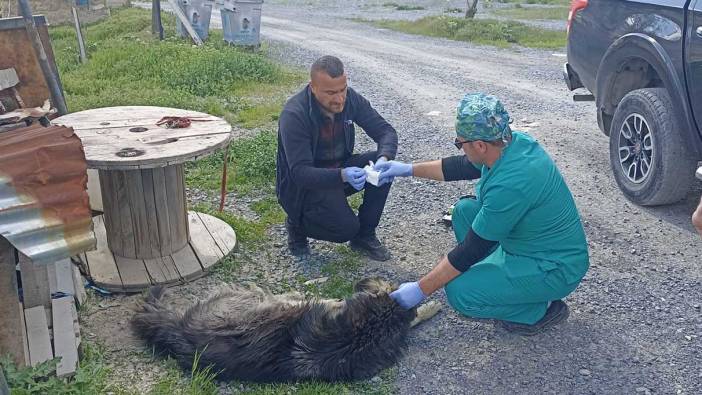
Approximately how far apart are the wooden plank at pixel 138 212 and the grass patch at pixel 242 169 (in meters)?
1.44

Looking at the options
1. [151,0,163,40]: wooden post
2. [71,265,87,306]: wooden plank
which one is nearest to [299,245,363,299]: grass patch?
[71,265,87,306]: wooden plank

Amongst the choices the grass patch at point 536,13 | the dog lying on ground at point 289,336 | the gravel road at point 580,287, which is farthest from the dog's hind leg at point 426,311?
the grass patch at point 536,13

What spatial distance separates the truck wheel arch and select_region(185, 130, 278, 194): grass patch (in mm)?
2922

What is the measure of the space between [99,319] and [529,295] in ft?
7.78

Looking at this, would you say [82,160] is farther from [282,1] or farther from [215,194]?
[282,1]

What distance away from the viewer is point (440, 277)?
3.28 m

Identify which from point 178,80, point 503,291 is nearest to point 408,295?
point 503,291

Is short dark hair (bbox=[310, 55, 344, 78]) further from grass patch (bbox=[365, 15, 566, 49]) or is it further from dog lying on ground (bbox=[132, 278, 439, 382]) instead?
grass patch (bbox=[365, 15, 566, 49])

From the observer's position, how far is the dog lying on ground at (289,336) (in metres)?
3.20

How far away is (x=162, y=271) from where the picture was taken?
4.20m

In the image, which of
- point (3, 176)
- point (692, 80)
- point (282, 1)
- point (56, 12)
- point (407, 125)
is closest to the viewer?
point (3, 176)

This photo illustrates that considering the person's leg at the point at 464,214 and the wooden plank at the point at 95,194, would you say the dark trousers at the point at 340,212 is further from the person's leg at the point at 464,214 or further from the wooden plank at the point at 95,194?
the wooden plank at the point at 95,194

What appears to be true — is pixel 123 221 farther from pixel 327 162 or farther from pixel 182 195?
pixel 327 162

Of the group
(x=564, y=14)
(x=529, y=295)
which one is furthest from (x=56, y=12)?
(x=529, y=295)
